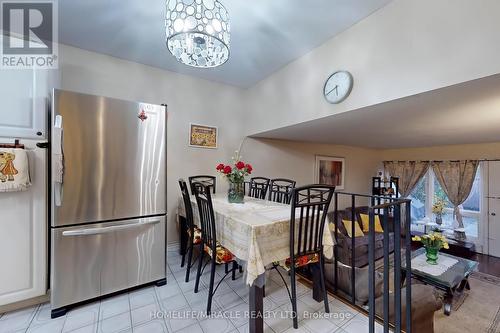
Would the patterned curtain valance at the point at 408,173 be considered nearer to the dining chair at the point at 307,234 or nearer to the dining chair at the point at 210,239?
the dining chair at the point at 307,234

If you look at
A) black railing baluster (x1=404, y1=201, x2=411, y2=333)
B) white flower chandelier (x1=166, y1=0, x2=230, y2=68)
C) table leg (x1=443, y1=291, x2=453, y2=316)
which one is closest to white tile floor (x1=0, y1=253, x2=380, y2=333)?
black railing baluster (x1=404, y1=201, x2=411, y2=333)

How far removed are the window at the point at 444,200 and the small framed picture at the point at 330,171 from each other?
2047 mm

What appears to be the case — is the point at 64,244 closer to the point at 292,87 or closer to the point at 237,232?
the point at 237,232

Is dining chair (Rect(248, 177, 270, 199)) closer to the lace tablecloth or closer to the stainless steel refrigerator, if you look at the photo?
the lace tablecloth

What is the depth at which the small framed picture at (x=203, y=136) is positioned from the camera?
3289 mm

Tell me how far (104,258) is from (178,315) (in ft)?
2.63

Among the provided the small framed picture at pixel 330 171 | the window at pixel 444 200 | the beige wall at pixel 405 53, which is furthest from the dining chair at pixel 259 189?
the window at pixel 444 200

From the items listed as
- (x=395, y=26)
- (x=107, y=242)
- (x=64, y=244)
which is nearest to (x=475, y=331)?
(x=395, y=26)

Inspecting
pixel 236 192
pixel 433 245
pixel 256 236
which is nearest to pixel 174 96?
pixel 236 192

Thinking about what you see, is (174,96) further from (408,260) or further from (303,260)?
(408,260)

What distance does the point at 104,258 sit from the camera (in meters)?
1.81

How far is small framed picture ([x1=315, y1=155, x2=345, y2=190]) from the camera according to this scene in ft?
16.1

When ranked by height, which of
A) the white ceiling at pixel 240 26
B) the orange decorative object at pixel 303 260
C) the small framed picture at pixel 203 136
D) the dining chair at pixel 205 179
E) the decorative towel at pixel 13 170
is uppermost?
the white ceiling at pixel 240 26

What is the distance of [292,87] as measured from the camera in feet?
9.09
